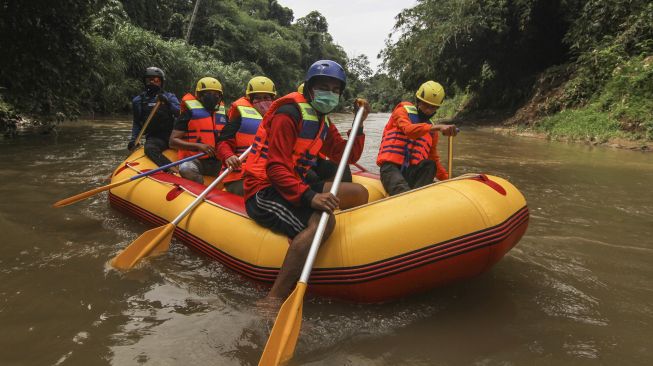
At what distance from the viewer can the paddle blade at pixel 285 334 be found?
2.13 m

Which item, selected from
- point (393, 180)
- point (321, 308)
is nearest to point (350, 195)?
point (393, 180)

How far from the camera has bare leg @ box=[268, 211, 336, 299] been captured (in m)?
2.72

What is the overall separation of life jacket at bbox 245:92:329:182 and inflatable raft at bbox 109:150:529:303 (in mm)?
389

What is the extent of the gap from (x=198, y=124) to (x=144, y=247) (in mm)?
1941

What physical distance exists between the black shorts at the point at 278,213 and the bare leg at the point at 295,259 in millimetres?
88

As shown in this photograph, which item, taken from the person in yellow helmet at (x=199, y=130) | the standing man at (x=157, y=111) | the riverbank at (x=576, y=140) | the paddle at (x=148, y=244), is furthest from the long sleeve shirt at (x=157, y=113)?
the riverbank at (x=576, y=140)

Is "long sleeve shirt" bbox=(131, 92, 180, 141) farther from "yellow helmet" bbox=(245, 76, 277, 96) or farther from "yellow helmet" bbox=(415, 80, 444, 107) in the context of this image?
"yellow helmet" bbox=(415, 80, 444, 107)

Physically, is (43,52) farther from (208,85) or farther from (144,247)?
(144,247)

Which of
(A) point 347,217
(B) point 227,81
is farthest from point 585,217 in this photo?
(B) point 227,81

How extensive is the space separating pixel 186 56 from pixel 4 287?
1785 centimetres

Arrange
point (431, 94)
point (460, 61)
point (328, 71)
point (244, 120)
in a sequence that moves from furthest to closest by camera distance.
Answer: point (460, 61), point (244, 120), point (431, 94), point (328, 71)

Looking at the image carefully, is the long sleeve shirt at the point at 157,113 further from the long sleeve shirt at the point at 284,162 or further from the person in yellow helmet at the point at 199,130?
the long sleeve shirt at the point at 284,162

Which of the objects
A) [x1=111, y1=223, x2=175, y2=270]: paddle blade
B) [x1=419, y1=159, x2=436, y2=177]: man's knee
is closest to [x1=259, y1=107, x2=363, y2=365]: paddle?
[x1=111, y1=223, x2=175, y2=270]: paddle blade

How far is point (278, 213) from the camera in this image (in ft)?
9.48
